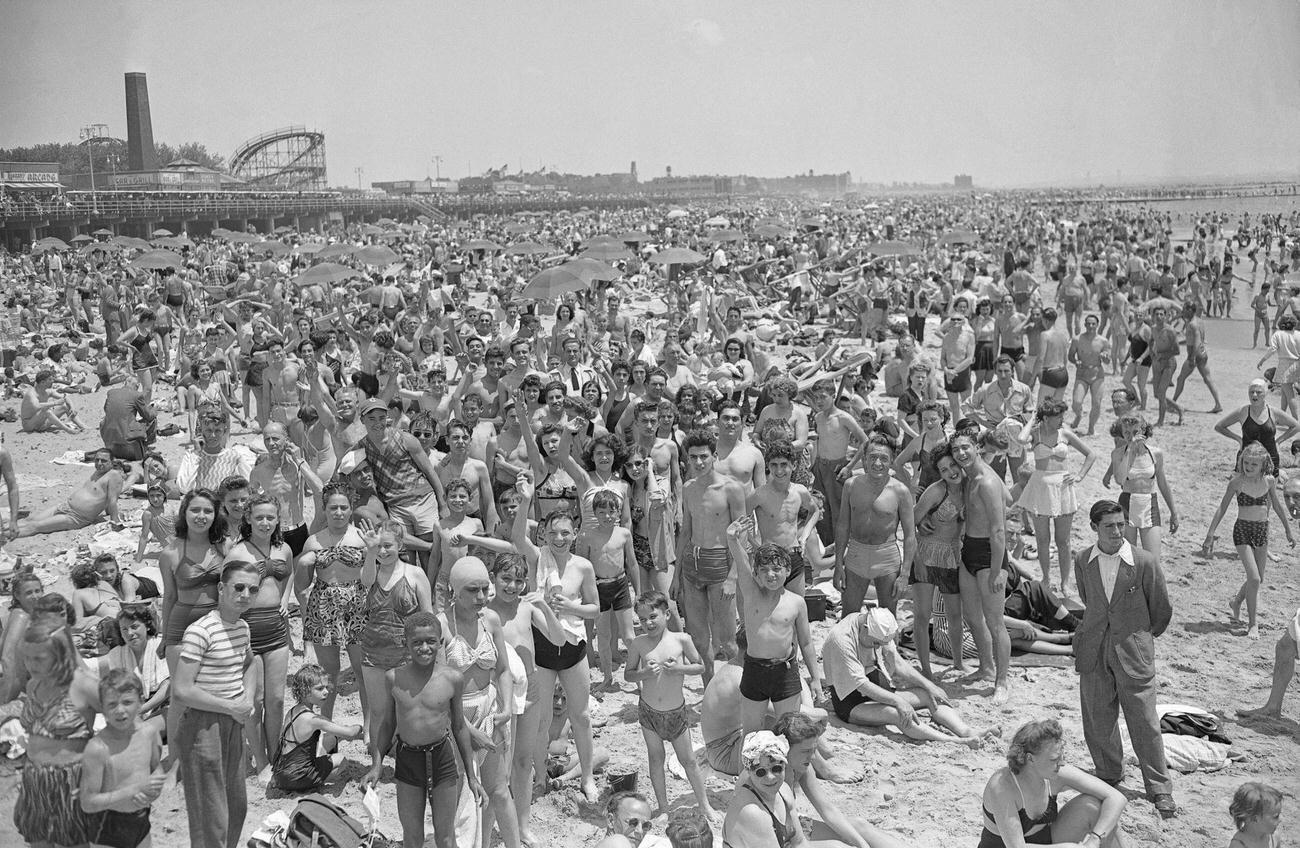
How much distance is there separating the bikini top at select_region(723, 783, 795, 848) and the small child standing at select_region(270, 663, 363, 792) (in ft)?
7.00

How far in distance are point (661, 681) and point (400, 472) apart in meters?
2.27

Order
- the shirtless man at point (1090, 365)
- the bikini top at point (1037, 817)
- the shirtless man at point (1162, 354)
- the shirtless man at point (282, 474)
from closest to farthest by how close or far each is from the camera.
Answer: the bikini top at point (1037, 817)
the shirtless man at point (282, 474)
the shirtless man at point (1090, 365)
the shirtless man at point (1162, 354)

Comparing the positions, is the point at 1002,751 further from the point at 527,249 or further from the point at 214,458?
the point at 527,249

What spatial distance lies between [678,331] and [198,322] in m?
9.79

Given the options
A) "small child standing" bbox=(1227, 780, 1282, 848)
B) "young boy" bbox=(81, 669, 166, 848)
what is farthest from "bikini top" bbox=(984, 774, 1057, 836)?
"young boy" bbox=(81, 669, 166, 848)

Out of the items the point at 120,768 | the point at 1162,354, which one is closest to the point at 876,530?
the point at 120,768

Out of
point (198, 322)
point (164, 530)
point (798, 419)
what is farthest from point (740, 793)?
point (198, 322)

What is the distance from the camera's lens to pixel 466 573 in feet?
14.2

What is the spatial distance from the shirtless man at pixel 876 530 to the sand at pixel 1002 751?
30.8 inches

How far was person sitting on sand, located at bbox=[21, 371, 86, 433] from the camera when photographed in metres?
12.7

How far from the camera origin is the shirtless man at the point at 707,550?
596 centimetres

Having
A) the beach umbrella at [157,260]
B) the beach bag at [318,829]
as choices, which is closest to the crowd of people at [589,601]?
the beach bag at [318,829]

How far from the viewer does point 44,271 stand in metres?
26.5

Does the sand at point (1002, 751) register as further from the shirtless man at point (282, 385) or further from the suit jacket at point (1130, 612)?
the shirtless man at point (282, 385)
